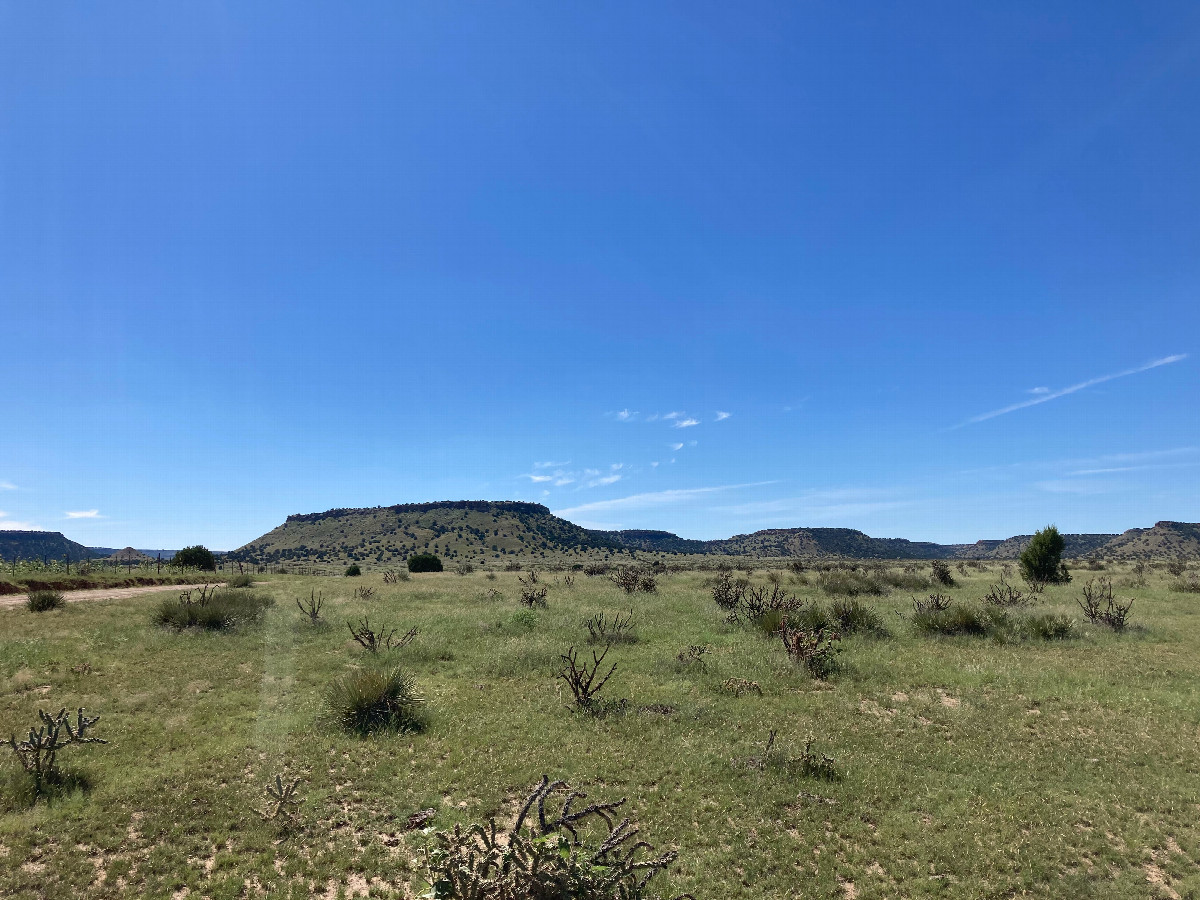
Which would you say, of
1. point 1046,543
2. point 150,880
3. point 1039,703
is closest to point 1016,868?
point 1039,703

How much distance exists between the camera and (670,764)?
9.99 meters

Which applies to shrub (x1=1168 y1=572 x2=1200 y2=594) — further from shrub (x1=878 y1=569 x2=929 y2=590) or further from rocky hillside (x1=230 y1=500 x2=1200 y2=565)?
rocky hillside (x1=230 y1=500 x2=1200 y2=565)

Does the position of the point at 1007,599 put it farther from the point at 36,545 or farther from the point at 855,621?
the point at 36,545

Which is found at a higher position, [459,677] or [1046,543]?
[1046,543]

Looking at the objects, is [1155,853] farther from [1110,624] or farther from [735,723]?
[1110,624]

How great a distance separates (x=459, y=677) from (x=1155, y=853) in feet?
46.1

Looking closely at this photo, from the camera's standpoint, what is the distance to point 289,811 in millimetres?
8258

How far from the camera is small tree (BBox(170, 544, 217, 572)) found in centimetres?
4538

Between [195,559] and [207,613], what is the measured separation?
32.1 metres

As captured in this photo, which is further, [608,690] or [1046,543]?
[1046,543]

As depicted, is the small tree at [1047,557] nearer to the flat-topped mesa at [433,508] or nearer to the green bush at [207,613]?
the green bush at [207,613]

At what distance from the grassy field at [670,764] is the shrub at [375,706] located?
388 mm

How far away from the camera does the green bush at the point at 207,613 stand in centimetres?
1998

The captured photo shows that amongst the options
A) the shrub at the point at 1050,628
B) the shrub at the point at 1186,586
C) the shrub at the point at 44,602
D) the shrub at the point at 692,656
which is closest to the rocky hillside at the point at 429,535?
the shrub at the point at 44,602
